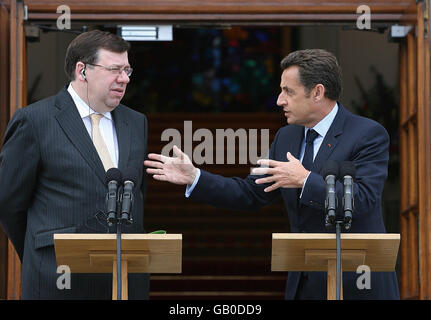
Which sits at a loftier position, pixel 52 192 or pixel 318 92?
pixel 318 92

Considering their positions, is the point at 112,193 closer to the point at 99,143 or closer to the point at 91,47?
the point at 99,143

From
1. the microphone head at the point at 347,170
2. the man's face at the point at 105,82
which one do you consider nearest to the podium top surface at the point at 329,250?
the microphone head at the point at 347,170

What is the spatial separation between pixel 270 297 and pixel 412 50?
253cm

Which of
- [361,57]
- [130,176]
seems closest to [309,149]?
[130,176]

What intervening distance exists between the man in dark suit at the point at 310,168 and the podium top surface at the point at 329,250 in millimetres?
273

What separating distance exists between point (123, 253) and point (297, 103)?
1173 millimetres

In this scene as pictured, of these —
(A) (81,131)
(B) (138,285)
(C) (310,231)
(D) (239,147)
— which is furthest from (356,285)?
(D) (239,147)

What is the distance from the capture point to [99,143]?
4.73 metres

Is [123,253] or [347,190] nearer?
[347,190]

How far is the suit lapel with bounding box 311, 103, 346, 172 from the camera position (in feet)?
15.4

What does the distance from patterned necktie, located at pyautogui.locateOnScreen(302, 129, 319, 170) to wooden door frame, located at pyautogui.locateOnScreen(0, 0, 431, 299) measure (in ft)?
6.38

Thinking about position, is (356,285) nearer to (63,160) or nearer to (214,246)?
(63,160)

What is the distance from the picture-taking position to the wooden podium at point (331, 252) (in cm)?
407

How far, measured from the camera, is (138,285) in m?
4.68
